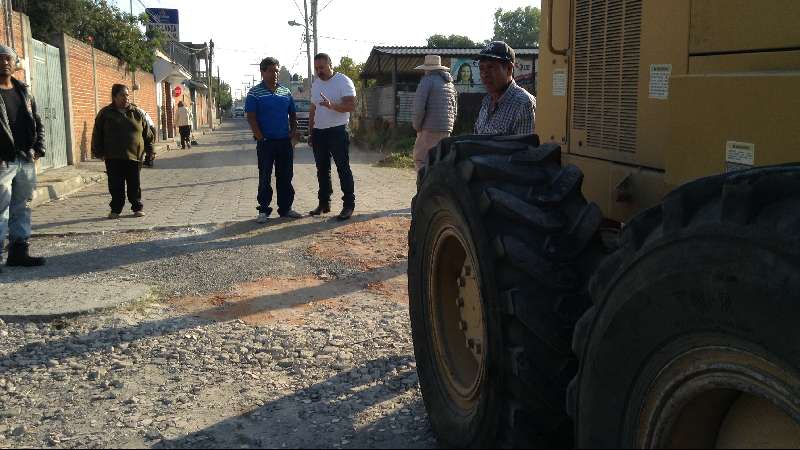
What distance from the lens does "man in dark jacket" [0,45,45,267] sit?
646 centimetres

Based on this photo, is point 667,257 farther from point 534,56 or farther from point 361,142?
point 361,142

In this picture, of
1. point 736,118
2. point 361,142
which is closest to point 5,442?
point 736,118

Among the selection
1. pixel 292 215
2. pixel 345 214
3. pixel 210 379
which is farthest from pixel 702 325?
pixel 292 215

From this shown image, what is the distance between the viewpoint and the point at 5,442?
338 centimetres

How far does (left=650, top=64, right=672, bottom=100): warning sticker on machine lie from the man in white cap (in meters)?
5.27

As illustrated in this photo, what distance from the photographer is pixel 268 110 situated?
9.08m

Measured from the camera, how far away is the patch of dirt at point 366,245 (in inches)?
281

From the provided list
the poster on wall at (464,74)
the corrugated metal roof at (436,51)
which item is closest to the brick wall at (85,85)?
the corrugated metal roof at (436,51)

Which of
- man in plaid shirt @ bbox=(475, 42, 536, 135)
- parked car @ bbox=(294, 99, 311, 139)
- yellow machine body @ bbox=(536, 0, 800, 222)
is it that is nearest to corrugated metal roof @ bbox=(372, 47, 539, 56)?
parked car @ bbox=(294, 99, 311, 139)

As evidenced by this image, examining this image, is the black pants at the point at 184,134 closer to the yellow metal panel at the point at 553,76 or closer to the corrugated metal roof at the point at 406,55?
the corrugated metal roof at the point at 406,55

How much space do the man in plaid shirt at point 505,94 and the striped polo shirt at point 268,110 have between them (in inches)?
182

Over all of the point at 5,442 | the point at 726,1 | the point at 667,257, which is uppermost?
the point at 726,1

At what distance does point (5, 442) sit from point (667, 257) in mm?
3014

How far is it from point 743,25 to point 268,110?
7.33 meters
